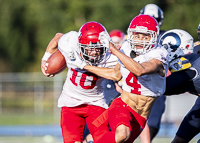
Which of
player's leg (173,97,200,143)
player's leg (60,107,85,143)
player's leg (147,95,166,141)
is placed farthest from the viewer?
player's leg (147,95,166,141)

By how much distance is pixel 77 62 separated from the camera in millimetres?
4609

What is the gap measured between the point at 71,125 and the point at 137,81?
1072mm

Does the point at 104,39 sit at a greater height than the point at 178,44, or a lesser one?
greater

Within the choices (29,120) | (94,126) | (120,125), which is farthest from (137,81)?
(29,120)

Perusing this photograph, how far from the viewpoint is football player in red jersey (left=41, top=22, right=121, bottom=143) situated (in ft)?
15.3

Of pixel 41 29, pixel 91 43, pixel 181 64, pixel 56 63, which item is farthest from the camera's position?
pixel 41 29

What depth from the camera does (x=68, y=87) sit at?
5102mm

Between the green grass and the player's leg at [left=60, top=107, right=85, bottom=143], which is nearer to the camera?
the player's leg at [left=60, top=107, right=85, bottom=143]

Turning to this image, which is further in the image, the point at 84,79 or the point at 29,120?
the point at 29,120

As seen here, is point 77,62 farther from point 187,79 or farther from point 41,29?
point 41,29

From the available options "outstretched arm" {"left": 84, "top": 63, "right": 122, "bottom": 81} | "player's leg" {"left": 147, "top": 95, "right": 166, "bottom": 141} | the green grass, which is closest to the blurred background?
the green grass

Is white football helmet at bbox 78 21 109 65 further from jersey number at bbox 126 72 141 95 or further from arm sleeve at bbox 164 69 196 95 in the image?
arm sleeve at bbox 164 69 196 95

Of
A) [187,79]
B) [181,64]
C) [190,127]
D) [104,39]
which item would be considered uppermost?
[104,39]

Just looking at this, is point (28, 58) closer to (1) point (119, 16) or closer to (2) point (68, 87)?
(1) point (119, 16)
